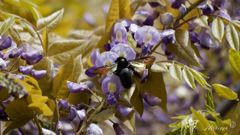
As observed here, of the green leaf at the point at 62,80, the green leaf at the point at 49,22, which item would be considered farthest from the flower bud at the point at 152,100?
the green leaf at the point at 49,22

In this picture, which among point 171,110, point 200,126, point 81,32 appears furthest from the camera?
point 171,110

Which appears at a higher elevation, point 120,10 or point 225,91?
point 120,10

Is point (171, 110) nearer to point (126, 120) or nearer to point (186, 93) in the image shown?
point (186, 93)

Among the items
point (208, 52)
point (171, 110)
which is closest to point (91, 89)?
point (171, 110)

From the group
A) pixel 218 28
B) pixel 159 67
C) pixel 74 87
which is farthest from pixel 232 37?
pixel 74 87

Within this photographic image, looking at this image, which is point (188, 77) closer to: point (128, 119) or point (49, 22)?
point (128, 119)

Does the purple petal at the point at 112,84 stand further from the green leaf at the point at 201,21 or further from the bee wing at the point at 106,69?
the green leaf at the point at 201,21
